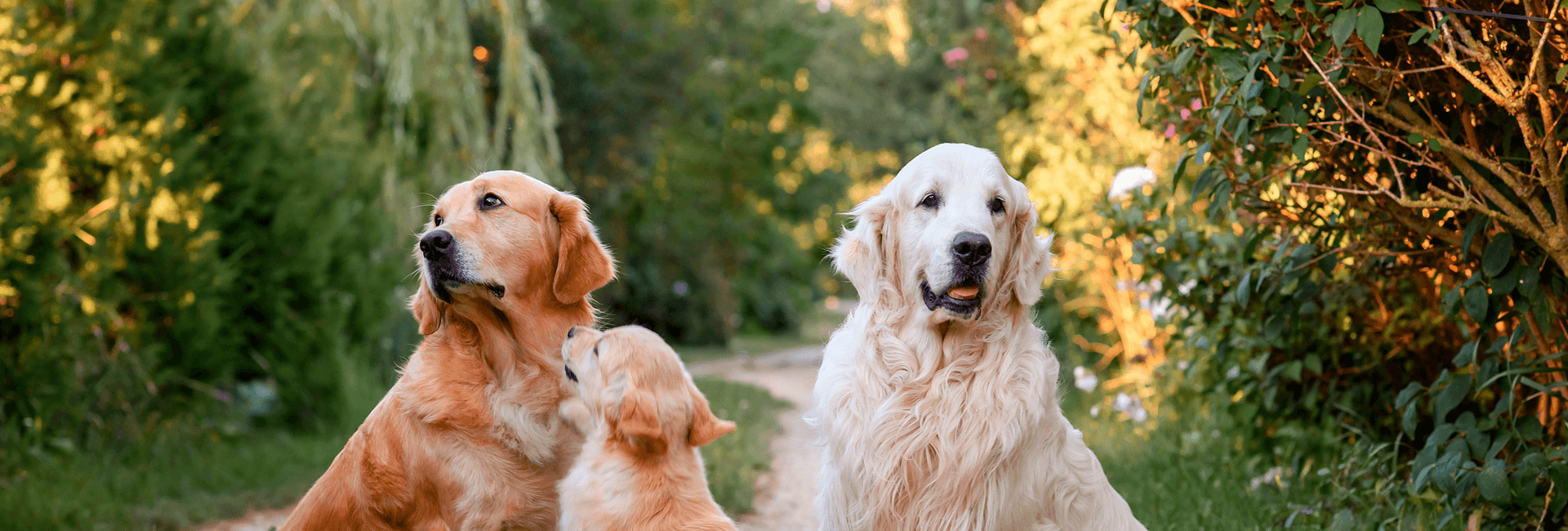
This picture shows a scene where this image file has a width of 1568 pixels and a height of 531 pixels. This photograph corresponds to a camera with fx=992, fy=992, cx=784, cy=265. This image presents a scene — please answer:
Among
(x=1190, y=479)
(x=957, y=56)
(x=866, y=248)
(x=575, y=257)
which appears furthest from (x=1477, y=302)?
(x=957, y=56)

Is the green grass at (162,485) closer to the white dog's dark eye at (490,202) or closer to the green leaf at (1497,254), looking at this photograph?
the white dog's dark eye at (490,202)

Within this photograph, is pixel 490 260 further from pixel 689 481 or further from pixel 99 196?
pixel 99 196

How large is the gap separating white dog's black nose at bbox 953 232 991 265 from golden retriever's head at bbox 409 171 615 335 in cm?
126

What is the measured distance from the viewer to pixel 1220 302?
4.69 meters

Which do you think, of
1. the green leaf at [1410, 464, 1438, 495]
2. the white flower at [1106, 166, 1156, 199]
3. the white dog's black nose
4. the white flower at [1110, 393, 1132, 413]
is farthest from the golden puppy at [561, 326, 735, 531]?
the white flower at [1110, 393, 1132, 413]

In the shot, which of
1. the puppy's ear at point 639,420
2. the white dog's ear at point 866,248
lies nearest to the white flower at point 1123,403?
the white dog's ear at point 866,248

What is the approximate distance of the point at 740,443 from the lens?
7621 millimetres

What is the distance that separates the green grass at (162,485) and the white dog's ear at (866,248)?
419 centimetres

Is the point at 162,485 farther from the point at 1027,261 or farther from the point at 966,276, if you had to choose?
the point at 1027,261

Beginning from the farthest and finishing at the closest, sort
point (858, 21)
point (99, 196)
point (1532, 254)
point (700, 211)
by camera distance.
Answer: point (858, 21) < point (700, 211) < point (99, 196) < point (1532, 254)

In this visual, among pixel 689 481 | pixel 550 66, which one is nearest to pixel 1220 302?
pixel 689 481

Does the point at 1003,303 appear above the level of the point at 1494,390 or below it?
above

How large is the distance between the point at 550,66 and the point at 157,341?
1165 centimetres


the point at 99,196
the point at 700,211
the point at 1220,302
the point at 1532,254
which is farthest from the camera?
the point at 700,211
